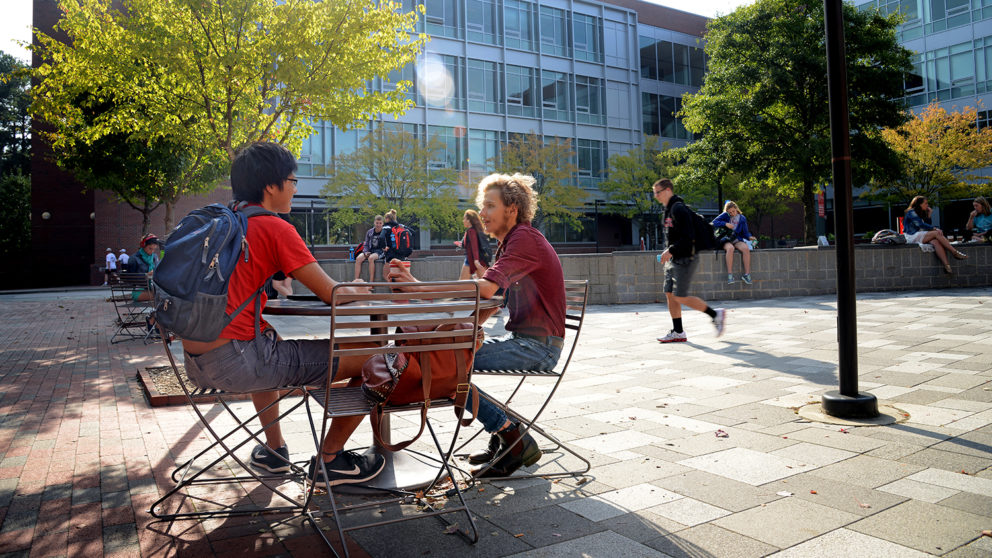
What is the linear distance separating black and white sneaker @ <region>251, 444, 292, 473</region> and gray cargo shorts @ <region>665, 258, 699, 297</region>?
5.70 m

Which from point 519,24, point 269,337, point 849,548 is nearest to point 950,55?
point 519,24

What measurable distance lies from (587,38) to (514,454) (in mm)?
45877

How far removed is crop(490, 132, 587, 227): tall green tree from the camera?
36812 mm

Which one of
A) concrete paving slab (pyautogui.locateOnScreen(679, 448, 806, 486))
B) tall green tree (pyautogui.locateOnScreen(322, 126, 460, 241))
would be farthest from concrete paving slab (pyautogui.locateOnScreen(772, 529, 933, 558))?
tall green tree (pyautogui.locateOnScreen(322, 126, 460, 241))

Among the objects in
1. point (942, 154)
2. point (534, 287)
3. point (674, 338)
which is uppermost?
point (942, 154)

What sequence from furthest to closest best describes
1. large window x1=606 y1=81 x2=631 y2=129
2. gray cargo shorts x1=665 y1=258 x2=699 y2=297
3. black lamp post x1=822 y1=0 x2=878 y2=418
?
large window x1=606 y1=81 x2=631 y2=129 < gray cargo shorts x1=665 y1=258 x2=699 y2=297 < black lamp post x1=822 y1=0 x2=878 y2=418

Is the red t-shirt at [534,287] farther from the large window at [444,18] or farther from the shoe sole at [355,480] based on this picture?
the large window at [444,18]

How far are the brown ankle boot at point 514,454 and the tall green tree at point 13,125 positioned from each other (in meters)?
57.5

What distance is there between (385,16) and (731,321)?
7224 millimetres

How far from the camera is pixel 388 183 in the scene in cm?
3238

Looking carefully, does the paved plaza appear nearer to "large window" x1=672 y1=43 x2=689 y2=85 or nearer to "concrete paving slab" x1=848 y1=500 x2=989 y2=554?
"concrete paving slab" x1=848 y1=500 x2=989 y2=554

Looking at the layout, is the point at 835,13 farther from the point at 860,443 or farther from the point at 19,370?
the point at 19,370

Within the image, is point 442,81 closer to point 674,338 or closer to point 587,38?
point 587,38

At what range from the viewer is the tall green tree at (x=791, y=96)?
2700 centimetres
